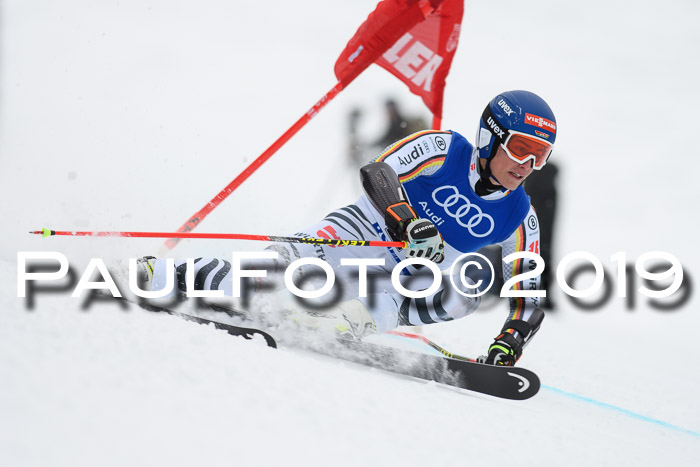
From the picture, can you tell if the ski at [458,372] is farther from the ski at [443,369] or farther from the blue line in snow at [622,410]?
the blue line in snow at [622,410]

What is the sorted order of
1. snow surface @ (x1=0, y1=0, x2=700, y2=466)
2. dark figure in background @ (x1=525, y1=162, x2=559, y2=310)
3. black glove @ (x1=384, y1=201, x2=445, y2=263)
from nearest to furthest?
snow surface @ (x1=0, y1=0, x2=700, y2=466)
black glove @ (x1=384, y1=201, x2=445, y2=263)
dark figure in background @ (x1=525, y1=162, x2=559, y2=310)

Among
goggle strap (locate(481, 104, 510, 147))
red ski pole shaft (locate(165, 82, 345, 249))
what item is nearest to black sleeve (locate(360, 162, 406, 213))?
goggle strap (locate(481, 104, 510, 147))

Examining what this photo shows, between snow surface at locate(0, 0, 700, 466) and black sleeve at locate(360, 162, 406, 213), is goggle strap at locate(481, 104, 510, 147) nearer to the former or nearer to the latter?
black sleeve at locate(360, 162, 406, 213)

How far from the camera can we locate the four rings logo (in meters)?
3.31

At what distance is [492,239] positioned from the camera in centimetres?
342

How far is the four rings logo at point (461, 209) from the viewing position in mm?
3307

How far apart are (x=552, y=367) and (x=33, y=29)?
399 inches

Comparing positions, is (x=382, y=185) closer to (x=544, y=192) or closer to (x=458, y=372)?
(x=458, y=372)

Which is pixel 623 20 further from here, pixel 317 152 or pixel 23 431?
pixel 23 431

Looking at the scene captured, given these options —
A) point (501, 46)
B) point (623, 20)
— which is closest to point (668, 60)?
point (623, 20)

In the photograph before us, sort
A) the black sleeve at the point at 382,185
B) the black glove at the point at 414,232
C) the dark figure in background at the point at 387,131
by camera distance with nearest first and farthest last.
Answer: the black glove at the point at 414,232, the black sleeve at the point at 382,185, the dark figure in background at the point at 387,131

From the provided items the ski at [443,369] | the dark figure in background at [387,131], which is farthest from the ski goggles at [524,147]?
the dark figure in background at [387,131]

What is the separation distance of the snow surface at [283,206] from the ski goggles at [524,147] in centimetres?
118

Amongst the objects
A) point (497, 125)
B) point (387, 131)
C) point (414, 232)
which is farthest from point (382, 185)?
point (387, 131)
